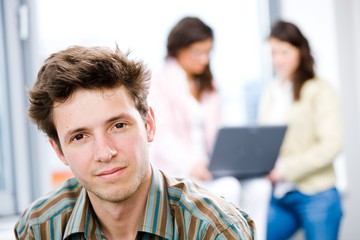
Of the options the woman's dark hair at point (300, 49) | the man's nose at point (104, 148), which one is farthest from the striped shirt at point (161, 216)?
the woman's dark hair at point (300, 49)

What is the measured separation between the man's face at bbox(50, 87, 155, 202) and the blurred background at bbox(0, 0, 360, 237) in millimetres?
997

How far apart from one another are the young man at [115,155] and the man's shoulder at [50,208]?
1.5 inches

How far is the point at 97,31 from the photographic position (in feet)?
9.56

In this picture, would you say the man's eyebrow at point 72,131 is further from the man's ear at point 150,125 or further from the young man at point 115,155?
the man's ear at point 150,125

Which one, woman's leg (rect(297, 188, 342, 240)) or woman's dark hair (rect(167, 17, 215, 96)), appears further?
woman's leg (rect(297, 188, 342, 240))

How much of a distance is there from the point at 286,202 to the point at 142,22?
1174 mm

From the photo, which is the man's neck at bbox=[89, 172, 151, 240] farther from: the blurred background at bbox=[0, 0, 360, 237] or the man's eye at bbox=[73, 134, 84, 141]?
the blurred background at bbox=[0, 0, 360, 237]

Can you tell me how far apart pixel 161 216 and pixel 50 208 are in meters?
0.30

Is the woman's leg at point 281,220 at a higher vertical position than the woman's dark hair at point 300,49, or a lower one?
lower

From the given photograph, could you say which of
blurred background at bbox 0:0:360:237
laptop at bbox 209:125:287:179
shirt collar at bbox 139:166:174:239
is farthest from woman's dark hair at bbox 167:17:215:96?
shirt collar at bbox 139:166:174:239

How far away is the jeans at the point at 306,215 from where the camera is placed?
2656 millimetres

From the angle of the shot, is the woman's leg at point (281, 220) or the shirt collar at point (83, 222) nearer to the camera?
the shirt collar at point (83, 222)

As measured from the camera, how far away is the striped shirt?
46.6 inches

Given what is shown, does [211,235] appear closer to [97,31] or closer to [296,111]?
[296,111]
